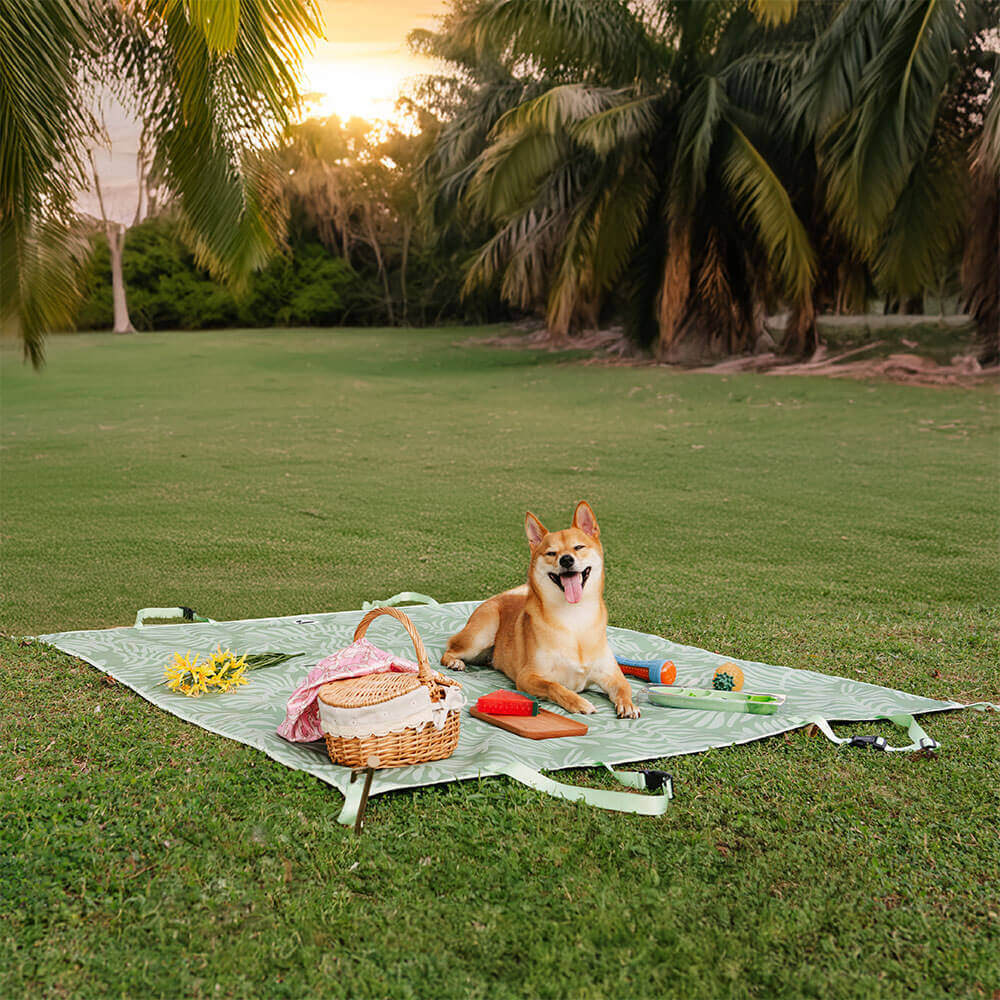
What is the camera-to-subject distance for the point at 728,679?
4.98 metres

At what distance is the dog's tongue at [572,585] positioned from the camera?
15.0ft

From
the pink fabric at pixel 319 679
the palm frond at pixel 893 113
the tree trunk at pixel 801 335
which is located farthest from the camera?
the tree trunk at pixel 801 335

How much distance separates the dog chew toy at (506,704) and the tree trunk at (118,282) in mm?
41196

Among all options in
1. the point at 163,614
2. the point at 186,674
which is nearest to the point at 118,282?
the point at 163,614

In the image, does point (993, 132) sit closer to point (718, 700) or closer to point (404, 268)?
point (718, 700)

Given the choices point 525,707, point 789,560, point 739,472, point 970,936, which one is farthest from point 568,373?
point 970,936

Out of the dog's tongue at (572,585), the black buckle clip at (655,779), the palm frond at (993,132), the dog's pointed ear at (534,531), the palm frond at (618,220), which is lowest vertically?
the black buckle clip at (655,779)

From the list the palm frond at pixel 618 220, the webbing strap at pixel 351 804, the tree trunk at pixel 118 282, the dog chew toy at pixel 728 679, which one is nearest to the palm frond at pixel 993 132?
the palm frond at pixel 618 220

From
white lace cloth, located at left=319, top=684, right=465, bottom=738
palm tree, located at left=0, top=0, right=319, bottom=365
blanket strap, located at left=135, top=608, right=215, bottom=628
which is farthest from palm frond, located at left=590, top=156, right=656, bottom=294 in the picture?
white lace cloth, located at left=319, top=684, right=465, bottom=738

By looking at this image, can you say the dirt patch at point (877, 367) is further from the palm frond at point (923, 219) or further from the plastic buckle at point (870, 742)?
the plastic buckle at point (870, 742)

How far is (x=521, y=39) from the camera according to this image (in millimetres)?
21281

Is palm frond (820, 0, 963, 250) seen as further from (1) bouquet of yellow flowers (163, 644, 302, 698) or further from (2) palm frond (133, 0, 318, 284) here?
(1) bouquet of yellow flowers (163, 644, 302, 698)

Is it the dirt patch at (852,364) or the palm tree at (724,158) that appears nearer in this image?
the palm tree at (724,158)

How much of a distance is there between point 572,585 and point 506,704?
0.60 metres
